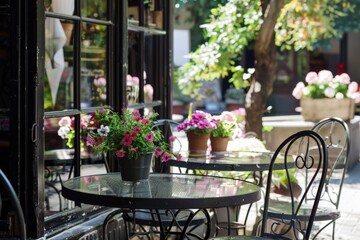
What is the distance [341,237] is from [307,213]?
5.29 feet

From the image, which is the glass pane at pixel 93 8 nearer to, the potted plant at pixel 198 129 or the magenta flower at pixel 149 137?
the potted plant at pixel 198 129

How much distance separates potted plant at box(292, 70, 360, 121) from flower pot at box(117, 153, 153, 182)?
20.9ft

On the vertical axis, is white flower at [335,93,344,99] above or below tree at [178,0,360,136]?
→ below

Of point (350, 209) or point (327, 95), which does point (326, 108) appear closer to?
point (327, 95)

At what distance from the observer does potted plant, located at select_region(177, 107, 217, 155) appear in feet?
14.9

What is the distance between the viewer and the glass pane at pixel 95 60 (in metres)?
4.86

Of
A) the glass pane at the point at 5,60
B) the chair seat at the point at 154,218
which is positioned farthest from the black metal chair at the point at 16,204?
the chair seat at the point at 154,218

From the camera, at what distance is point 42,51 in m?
3.52

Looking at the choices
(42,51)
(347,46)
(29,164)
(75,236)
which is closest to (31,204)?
(29,164)

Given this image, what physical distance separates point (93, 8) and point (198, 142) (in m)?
1.31

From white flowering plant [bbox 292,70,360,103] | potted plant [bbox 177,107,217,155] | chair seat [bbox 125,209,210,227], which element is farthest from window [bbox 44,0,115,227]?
white flowering plant [bbox 292,70,360,103]

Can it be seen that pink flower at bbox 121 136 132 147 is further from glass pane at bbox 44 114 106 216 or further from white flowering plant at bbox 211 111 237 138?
white flowering plant at bbox 211 111 237 138

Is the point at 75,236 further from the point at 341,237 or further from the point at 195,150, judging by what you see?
the point at 341,237

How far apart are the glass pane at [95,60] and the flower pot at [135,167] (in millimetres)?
1426
